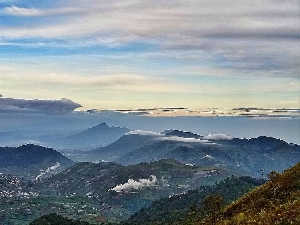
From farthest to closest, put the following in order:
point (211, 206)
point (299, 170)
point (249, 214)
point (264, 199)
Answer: point (211, 206), point (299, 170), point (264, 199), point (249, 214)

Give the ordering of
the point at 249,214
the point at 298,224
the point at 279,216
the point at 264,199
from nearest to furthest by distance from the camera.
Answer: the point at 298,224, the point at 279,216, the point at 249,214, the point at 264,199

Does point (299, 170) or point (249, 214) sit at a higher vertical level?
point (299, 170)

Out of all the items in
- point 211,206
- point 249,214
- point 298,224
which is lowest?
point 211,206

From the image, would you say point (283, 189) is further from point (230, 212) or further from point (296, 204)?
point (296, 204)

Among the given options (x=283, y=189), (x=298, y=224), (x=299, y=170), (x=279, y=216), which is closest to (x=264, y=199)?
(x=283, y=189)

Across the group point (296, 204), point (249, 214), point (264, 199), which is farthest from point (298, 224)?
point (264, 199)

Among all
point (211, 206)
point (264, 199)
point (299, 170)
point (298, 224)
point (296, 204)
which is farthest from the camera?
point (211, 206)

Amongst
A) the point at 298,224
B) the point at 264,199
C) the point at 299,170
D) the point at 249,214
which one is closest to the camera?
the point at 298,224

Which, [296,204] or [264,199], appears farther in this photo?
[264,199]

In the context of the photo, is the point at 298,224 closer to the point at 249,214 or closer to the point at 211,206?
the point at 249,214
